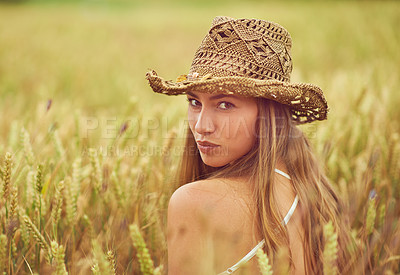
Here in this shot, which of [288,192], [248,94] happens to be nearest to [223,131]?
[248,94]

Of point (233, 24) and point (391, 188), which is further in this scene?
point (391, 188)

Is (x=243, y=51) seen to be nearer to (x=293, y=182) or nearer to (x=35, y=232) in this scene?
(x=293, y=182)

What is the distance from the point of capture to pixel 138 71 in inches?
205

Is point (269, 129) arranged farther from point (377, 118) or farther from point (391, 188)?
point (377, 118)

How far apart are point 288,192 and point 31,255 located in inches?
33.6

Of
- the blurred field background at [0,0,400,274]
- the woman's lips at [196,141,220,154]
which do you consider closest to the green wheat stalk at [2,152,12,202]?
the blurred field background at [0,0,400,274]

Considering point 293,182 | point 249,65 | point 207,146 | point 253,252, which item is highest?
point 249,65

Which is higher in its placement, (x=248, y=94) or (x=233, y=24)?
(x=233, y=24)

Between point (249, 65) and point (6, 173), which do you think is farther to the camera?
point (249, 65)

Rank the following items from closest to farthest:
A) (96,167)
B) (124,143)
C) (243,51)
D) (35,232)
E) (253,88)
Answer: (35,232), (253,88), (243,51), (96,167), (124,143)

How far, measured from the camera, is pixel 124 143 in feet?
5.64

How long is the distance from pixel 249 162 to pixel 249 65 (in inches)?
12.6

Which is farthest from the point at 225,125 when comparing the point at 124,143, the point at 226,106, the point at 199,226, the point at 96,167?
the point at 124,143

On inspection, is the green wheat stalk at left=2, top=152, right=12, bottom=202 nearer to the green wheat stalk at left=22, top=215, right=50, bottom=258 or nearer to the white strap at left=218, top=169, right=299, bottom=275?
the green wheat stalk at left=22, top=215, right=50, bottom=258
